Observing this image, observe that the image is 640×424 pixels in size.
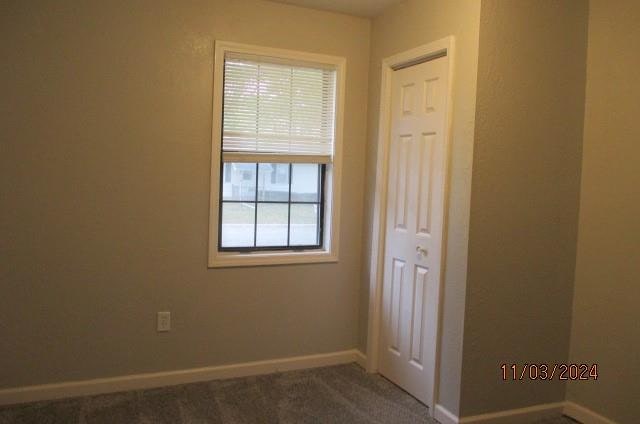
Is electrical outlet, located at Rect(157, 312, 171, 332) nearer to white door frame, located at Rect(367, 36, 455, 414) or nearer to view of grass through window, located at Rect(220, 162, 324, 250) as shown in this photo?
view of grass through window, located at Rect(220, 162, 324, 250)

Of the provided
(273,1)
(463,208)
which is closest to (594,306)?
(463,208)

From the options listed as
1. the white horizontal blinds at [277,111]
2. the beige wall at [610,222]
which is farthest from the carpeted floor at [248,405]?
the white horizontal blinds at [277,111]

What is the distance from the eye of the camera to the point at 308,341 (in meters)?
3.54

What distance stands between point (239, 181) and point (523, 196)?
174 centimetres

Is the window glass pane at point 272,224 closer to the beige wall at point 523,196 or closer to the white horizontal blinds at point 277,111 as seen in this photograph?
the white horizontal blinds at point 277,111

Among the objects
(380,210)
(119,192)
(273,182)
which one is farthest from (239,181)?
(380,210)

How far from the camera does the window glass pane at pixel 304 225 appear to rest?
357cm

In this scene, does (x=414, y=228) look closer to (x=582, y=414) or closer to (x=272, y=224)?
(x=272, y=224)

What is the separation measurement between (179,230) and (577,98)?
245cm

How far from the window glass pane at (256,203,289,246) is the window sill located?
89mm

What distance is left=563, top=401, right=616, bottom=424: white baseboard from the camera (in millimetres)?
2781

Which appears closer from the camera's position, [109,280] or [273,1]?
[109,280]

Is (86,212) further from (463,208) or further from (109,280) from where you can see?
(463,208)

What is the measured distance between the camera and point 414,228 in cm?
311
